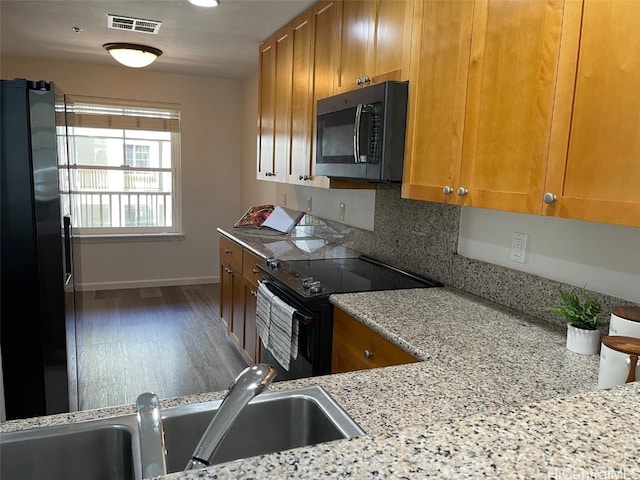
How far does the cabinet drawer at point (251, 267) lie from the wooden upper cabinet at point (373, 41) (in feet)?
3.68

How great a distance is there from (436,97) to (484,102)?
260 millimetres

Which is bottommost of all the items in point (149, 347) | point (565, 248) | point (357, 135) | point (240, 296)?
point (149, 347)

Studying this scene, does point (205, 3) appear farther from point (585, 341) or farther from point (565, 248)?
point (585, 341)

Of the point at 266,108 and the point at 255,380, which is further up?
the point at 266,108

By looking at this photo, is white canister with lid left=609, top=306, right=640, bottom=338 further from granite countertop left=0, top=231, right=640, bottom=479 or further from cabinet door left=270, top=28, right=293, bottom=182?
cabinet door left=270, top=28, right=293, bottom=182

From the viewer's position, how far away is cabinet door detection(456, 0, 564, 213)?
1.34m

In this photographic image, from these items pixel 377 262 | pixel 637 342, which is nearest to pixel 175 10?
pixel 377 262

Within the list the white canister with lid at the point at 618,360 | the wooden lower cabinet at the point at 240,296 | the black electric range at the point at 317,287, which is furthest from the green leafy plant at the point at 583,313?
the wooden lower cabinet at the point at 240,296

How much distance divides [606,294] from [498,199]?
46 centimetres

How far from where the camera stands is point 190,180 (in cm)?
565

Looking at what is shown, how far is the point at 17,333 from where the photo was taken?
6.96ft

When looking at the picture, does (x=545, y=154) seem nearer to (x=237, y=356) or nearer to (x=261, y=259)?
(x=261, y=259)

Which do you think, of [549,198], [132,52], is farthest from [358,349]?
[132,52]

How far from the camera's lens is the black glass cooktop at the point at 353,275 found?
214 cm
